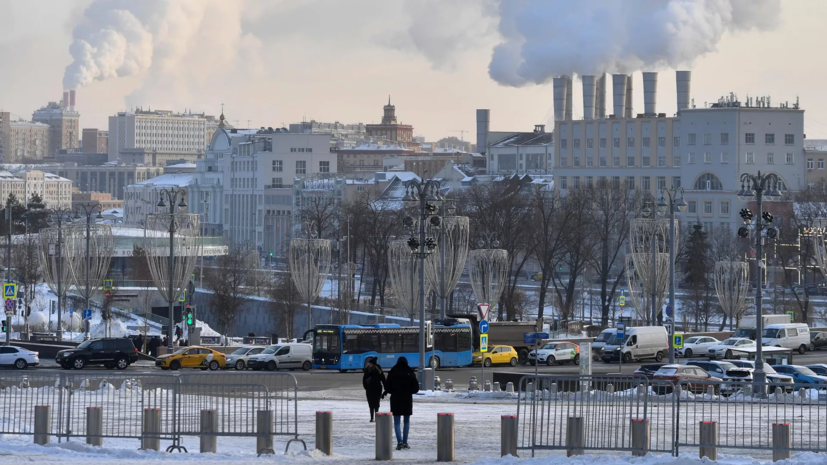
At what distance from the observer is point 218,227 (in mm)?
164750

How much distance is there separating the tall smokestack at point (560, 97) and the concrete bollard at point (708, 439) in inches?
4559

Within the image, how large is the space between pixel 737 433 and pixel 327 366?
2997 centimetres

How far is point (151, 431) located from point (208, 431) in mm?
830

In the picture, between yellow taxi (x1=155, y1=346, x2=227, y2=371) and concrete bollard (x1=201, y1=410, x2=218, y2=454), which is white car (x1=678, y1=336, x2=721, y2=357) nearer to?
yellow taxi (x1=155, y1=346, x2=227, y2=371)

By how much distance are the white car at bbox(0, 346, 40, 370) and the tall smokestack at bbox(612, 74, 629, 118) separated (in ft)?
282

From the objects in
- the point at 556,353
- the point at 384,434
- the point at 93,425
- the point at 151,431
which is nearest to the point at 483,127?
the point at 556,353

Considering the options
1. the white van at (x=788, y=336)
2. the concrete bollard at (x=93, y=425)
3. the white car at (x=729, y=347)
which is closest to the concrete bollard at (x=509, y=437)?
the concrete bollard at (x=93, y=425)

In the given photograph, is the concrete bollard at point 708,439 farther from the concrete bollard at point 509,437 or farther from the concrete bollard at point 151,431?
the concrete bollard at point 151,431

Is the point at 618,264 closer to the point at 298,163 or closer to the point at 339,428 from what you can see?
the point at 298,163

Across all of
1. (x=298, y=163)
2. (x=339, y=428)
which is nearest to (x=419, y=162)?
(x=298, y=163)

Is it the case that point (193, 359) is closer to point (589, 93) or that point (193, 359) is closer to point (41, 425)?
point (41, 425)

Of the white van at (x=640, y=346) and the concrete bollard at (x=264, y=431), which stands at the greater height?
the concrete bollard at (x=264, y=431)

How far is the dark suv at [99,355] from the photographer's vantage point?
152 ft

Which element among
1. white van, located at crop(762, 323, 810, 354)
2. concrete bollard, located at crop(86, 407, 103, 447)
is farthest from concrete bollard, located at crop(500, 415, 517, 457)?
white van, located at crop(762, 323, 810, 354)
